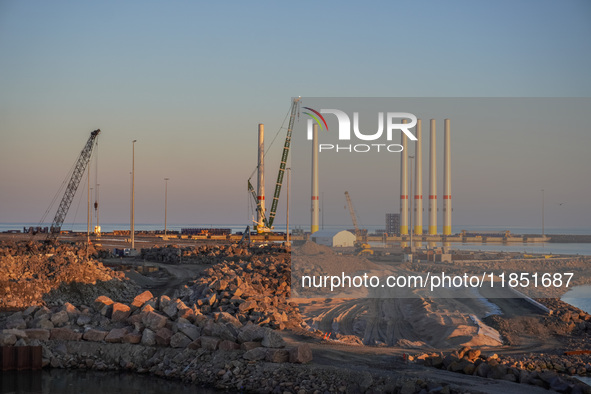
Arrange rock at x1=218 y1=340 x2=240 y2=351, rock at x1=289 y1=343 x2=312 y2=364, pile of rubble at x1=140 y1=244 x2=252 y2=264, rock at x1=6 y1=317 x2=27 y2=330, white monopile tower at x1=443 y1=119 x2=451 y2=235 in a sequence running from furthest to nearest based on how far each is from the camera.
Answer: white monopile tower at x1=443 y1=119 x2=451 y2=235
pile of rubble at x1=140 y1=244 x2=252 y2=264
rock at x1=6 y1=317 x2=27 y2=330
rock at x1=218 y1=340 x2=240 y2=351
rock at x1=289 y1=343 x2=312 y2=364

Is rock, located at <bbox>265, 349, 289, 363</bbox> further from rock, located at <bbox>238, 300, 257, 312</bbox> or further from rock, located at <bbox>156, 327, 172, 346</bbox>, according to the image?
rock, located at <bbox>238, 300, 257, 312</bbox>

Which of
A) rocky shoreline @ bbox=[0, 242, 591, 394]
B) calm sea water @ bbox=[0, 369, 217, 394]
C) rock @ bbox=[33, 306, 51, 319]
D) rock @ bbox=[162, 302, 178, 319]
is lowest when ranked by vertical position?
calm sea water @ bbox=[0, 369, 217, 394]

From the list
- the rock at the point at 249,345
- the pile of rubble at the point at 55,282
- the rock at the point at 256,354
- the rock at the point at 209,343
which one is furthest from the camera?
the pile of rubble at the point at 55,282

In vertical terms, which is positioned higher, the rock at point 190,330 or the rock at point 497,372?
the rock at point 190,330

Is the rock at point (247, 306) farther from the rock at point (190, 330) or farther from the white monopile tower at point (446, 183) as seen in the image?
the white monopile tower at point (446, 183)

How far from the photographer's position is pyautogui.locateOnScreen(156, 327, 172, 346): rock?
56.1ft

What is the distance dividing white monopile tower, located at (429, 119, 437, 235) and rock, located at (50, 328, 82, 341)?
5763 centimetres

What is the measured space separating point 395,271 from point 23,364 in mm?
32768

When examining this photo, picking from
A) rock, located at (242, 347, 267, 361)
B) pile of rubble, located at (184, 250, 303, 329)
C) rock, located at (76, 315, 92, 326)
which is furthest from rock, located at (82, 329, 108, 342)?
rock, located at (242, 347, 267, 361)

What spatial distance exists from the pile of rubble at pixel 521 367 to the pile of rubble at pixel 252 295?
19.7 feet

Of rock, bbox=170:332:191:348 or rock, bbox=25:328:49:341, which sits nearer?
rock, bbox=170:332:191:348

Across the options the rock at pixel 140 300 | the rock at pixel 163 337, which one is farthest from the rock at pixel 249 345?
the rock at pixel 140 300

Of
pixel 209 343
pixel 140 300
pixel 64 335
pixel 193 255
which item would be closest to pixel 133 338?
pixel 64 335

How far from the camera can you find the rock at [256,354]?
1546 cm
